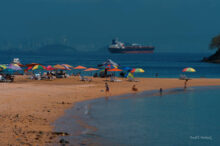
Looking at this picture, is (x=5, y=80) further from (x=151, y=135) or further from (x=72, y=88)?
(x=151, y=135)

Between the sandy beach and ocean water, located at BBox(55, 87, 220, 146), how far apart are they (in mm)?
1048

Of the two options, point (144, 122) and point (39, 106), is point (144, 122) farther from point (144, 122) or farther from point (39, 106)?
point (39, 106)

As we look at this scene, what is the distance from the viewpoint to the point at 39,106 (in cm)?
2530

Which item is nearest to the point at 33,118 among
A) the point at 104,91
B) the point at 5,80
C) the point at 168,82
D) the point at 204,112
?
the point at 204,112

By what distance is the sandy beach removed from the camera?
16.6 meters

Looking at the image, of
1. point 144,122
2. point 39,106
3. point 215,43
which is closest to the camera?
point 144,122

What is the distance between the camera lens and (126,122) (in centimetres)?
2148

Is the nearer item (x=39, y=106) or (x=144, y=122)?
(x=144, y=122)

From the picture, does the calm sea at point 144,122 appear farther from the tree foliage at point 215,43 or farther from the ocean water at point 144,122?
the tree foliage at point 215,43

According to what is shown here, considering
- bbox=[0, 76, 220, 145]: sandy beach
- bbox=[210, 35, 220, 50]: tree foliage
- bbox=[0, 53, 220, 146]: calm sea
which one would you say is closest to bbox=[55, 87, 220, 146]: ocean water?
bbox=[0, 53, 220, 146]: calm sea

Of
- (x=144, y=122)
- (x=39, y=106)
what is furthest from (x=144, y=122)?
(x=39, y=106)

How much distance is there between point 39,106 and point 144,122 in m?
7.93

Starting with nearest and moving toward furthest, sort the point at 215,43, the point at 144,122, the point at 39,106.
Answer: the point at 144,122 < the point at 39,106 < the point at 215,43

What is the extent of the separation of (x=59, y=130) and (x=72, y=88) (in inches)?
711
